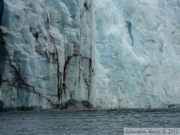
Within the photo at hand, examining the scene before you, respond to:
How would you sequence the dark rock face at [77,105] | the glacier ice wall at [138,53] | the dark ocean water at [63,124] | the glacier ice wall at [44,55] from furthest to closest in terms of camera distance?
1. the glacier ice wall at [138,53]
2. the dark rock face at [77,105]
3. the glacier ice wall at [44,55]
4. the dark ocean water at [63,124]

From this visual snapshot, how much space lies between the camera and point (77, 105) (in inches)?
983

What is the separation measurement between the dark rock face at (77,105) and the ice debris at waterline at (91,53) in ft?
0.64

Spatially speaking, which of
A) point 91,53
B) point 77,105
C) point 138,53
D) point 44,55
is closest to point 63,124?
point 44,55

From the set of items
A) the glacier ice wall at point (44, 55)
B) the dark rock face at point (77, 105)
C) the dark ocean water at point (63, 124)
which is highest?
the glacier ice wall at point (44, 55)

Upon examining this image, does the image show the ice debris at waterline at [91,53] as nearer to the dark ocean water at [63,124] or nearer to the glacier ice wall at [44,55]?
the glacier ice wall at [44,55]

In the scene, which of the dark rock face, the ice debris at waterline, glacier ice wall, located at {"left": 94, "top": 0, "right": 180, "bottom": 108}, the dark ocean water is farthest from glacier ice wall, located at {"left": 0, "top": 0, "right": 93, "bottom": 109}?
glacier ice wall, located at {"left": 94, "top": 0, "right": 180, "bottom": 108}

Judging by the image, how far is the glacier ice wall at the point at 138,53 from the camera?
25938mm

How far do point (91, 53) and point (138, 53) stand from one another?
267 cm

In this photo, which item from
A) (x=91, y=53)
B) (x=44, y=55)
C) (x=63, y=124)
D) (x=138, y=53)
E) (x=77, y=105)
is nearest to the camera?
(x=63, y=124)

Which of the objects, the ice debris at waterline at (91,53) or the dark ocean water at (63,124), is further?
the ice debris at waterline at (91,53)

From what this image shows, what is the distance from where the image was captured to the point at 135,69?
85.8 ft

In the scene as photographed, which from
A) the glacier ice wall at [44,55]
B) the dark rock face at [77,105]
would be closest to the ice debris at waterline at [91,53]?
the glacier ice wall at [44,55]

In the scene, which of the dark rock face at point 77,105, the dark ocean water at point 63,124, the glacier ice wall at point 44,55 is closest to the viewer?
the dark ocean water at point 63,124

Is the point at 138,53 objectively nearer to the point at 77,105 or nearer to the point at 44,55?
the point at 77,105
